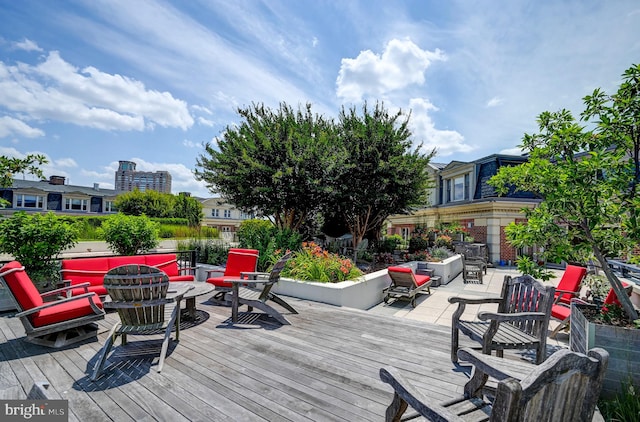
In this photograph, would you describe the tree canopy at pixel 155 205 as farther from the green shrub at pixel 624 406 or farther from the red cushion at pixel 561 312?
the green shrub at pixel 624 406

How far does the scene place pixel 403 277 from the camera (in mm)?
7688

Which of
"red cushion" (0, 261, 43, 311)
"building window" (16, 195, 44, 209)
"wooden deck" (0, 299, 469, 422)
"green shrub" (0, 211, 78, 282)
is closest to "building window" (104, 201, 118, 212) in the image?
"building window" (16, 195, 44, 209)

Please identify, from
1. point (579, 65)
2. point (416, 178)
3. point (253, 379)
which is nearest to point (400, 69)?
point (579, 65)

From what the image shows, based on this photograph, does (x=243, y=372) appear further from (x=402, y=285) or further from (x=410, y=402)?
(x=402, y=285)

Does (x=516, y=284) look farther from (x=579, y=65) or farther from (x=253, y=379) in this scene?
(x=579, y=65)

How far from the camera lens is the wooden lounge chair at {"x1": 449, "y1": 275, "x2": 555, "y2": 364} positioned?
9.92 ft

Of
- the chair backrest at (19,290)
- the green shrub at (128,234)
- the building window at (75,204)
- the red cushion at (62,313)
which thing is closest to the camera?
the chair backrest at (19,290)

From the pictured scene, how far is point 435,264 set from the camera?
11.4 metres

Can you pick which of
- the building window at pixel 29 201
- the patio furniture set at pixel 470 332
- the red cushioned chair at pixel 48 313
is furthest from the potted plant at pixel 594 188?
the building window at pixel 29 201

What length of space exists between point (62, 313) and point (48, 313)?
0.50 ft

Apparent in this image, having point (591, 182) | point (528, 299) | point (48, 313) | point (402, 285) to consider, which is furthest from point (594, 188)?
point (48, 313)

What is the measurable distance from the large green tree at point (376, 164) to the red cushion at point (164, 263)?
6.07m

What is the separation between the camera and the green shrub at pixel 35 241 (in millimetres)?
5574

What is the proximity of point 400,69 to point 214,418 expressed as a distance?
8.10 m
